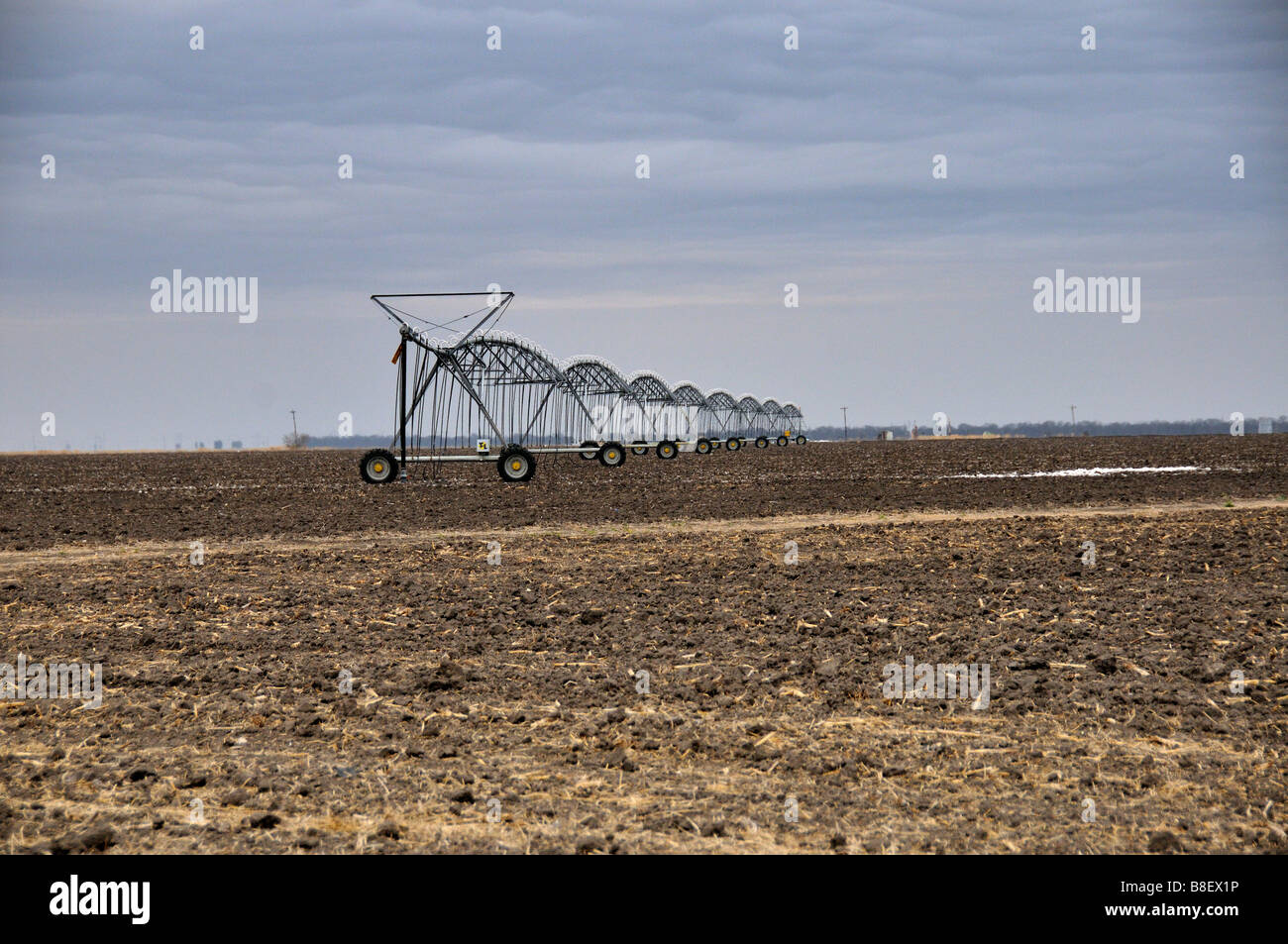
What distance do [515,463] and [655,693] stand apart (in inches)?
870

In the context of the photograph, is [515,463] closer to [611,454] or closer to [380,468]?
[380,468]

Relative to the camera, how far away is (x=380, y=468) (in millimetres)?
28656

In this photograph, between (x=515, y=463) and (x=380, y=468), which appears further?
(x=515, y=463)

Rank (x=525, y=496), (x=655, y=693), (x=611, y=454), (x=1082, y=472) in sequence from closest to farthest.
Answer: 1. (x=655, y=693)
2. (x=525, y=496)
3. (x=1082, y=472)
4. (x=611, y=454)

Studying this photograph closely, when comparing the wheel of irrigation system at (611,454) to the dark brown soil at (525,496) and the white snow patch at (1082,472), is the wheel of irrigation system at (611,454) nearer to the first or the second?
the dark brown soil at (525,496)

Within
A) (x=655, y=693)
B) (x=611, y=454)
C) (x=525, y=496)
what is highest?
(x=611, y=454)

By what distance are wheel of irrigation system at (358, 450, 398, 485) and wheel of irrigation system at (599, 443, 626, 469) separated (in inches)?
415

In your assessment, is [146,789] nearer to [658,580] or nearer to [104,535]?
[658,580]

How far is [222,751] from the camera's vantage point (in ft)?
21.3

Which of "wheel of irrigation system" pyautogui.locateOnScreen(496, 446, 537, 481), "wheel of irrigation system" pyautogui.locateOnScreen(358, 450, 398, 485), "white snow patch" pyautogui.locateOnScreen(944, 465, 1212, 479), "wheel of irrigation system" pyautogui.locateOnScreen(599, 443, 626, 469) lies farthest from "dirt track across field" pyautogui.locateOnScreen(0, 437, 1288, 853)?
"wheel of irrigation system" pyautogui.locateOnScreen(599, 443, 626, 469)

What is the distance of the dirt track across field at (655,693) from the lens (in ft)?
17.4

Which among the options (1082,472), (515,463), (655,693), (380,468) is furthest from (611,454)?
(655,693)
